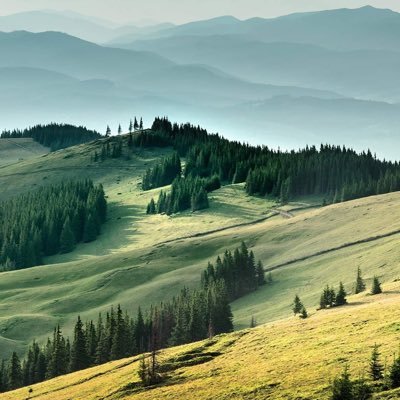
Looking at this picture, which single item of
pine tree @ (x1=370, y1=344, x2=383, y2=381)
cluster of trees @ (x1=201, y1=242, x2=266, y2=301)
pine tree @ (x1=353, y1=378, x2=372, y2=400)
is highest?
pine tree @ (x1=370, y1=344, x2=383, y2=381)

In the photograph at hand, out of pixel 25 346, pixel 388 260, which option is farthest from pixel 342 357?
pixel 25 346

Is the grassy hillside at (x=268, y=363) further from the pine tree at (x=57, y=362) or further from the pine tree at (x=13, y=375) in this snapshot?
the pine tree at (x=13, y=375)

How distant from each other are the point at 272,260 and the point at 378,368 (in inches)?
4416

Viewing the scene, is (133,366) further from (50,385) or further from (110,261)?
(110,261)

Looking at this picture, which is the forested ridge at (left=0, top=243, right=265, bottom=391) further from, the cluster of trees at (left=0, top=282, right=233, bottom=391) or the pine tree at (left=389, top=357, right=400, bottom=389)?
the pine tree at (left=389, top=357, right=400, bottom=389)

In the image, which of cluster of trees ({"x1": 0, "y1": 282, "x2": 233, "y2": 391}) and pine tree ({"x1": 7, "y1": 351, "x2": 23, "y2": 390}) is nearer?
cluster of trees ({"x1": 0, "y1": 282, "x2": 233, "y2": 391})

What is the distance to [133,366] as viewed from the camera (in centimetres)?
7481

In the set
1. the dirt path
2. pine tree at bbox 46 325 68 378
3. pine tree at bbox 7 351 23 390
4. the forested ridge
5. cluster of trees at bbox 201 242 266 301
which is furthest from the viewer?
the dirt path

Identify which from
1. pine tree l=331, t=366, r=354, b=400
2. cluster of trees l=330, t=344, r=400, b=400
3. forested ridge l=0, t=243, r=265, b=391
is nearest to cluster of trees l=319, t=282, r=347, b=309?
forested ridge l=0, t=243, r=265, b=391

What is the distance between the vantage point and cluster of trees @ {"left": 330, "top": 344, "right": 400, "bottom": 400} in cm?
4609

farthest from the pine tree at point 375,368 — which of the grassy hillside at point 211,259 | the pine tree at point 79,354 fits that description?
the grassy hillside at point 211,259

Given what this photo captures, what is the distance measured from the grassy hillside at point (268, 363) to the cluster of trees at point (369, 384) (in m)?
0.96

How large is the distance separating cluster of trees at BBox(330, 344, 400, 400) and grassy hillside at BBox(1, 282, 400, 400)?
96cm

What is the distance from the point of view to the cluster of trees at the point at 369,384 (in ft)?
151
